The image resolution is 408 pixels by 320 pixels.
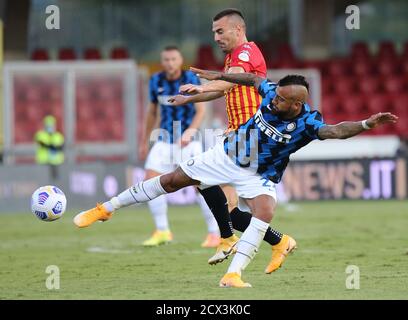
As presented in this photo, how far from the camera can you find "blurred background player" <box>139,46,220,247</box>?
11977mm

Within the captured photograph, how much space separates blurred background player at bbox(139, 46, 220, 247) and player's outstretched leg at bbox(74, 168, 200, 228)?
3025 mm

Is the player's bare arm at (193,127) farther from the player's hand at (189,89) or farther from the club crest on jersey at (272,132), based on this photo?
the club crest on jersey at (272,132)

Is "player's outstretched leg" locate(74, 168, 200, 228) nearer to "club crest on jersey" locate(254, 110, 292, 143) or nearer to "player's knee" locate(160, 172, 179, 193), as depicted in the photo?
"player's knee" locate(160, 172, 179, 193)

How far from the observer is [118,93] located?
21.5m

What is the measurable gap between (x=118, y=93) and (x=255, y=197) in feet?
44.3

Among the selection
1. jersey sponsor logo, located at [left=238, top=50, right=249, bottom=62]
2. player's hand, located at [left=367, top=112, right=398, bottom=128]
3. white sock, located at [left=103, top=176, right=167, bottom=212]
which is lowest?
white sock, located at [left=103, top=176, right=167, bottom=212]

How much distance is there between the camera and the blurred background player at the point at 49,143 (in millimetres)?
21125

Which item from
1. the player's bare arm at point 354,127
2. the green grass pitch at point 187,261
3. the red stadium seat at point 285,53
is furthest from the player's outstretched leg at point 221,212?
the red stadium seat at point 285,53

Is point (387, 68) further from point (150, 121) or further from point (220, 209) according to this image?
point (220, 209)

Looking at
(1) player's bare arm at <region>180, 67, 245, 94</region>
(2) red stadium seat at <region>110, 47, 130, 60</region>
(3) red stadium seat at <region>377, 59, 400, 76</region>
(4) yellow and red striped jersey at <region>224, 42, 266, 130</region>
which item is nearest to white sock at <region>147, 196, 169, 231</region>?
(4) yellow and red striped jersey at <region>224, 42, 266, 130</region>

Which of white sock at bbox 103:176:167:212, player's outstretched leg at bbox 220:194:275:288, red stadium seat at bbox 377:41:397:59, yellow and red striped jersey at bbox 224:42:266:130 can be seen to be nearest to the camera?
player's outstretched leg at bbox 220:194:275:288

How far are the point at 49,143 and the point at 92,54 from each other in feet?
19.3

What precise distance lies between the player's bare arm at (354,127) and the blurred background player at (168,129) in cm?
405
